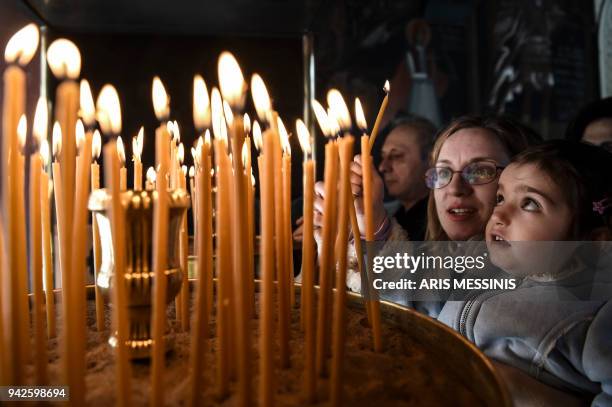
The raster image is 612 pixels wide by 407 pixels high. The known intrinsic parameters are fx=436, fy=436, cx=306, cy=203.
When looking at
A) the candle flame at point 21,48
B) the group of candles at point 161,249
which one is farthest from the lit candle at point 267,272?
the candle flame at point 21,48

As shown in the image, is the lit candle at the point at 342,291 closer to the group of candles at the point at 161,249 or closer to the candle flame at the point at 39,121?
the group of candles at the point at 161,249

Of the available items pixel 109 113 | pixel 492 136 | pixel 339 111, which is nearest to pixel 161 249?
pixel 109 113

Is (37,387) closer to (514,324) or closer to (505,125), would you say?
(514,324)

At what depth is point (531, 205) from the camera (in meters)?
0.74

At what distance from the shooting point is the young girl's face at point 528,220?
720 mm

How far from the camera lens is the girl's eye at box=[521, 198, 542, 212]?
0.73 m

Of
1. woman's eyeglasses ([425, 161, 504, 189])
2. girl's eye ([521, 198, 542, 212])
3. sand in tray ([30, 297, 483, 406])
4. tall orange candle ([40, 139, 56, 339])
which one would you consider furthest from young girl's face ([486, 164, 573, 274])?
tall orange candle ([40, 139, 56, 339])

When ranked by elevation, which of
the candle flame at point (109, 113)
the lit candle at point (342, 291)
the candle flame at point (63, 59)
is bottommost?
the lit candle at point (342, 291)

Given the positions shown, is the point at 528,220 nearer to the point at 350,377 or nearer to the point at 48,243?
the point at 350,377

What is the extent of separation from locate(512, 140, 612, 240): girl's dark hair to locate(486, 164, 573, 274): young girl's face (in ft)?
0.04

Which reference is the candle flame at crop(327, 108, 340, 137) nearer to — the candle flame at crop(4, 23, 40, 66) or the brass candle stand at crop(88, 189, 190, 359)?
the brass candle stand at crop(88, 189, 190, 359)

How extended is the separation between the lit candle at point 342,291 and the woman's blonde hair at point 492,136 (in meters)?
0.62

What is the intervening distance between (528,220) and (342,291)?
49 cm

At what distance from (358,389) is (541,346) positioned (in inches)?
16.9
